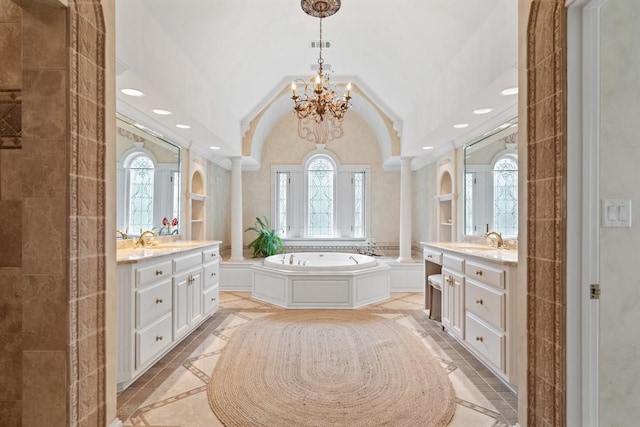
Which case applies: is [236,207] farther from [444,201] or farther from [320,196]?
[444,201]

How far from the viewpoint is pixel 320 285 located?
465 cm

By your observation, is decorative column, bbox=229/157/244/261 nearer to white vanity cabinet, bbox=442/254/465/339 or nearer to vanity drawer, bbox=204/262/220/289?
vanity drawer, bbox=204/262/220/289

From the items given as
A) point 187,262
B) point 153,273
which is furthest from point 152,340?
point 187,262

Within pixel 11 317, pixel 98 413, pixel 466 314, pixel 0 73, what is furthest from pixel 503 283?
pixel 0 73

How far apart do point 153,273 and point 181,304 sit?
26.3 inches

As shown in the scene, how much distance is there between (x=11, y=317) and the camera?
1.66m

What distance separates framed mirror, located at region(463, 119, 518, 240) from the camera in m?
3.46

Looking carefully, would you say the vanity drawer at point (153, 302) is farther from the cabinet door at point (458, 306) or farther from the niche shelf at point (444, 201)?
the niche shelf at point (444, 201)

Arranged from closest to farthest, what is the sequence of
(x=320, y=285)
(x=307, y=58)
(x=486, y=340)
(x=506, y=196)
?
(x=486, y=340)
(x=506, y=196)
(x=320, y=285)
(x=307, y=58)

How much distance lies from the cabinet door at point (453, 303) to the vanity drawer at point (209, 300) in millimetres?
2572

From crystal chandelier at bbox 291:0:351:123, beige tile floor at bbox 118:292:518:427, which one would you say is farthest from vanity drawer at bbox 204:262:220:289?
crystal chandelier at bbox 291:0:351:123
